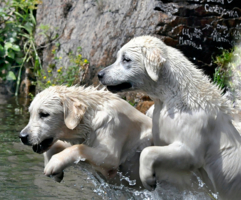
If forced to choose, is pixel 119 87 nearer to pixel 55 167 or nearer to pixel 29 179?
pixel 55 167

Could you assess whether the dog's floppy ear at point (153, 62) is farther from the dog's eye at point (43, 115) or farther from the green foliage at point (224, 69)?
the green foliage at point (224, 69)

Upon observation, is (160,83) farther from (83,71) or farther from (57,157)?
(83,71)

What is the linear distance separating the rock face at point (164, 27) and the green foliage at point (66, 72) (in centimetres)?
19

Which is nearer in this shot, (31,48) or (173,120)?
(173,120)

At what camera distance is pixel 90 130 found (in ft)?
13.9

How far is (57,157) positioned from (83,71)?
5250 millimetres

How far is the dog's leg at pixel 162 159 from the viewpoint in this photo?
3773mm

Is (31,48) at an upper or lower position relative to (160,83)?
lower

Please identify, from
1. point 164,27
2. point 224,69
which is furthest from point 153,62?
point 224,69

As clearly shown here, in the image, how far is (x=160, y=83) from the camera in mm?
4051

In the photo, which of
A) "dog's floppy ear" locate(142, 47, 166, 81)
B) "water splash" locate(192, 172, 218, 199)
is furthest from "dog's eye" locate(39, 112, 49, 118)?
"water splash" locate(192, 172, 218, 199)

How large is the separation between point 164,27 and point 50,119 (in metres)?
4.32

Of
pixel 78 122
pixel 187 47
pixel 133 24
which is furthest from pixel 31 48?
pixel 78 122

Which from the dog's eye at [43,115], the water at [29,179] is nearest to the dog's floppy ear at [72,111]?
the dog's eye at [43,115]
